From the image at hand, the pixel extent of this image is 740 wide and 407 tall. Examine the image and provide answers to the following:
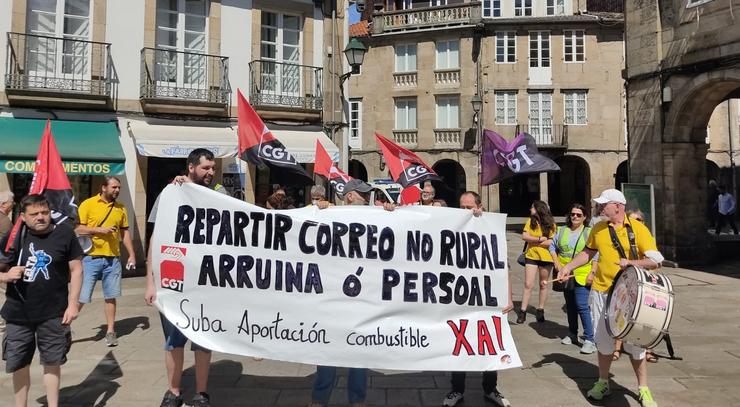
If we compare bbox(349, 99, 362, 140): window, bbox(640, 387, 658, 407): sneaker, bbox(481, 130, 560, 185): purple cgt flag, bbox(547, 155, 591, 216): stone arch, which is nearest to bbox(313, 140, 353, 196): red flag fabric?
bbox(481, 130, 560, 185): purple cgt flag

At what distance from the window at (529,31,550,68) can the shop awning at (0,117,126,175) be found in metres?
22.4

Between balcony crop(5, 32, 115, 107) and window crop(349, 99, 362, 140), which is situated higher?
window crop(349, 99, 362, 140)

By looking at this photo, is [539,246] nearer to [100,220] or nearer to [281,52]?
[100,220]

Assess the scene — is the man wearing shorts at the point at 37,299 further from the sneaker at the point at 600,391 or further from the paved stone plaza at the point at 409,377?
the sneaker at the point at 600,391

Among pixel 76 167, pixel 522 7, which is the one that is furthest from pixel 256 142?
pixel 522 7

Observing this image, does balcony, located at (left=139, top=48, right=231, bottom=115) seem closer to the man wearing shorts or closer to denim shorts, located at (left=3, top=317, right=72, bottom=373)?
the man wearing shorts

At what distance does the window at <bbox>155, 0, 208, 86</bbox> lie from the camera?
40.5 feet

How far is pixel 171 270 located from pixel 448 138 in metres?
24.8

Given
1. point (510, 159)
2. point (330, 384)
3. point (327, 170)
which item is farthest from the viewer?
point (327, 170)

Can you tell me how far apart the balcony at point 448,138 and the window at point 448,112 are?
31 centimetres

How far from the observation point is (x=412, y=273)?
413cm

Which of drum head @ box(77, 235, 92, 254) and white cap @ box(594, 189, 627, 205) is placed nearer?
white cap @ box(594, 189, 627, 205)

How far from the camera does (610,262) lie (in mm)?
4590

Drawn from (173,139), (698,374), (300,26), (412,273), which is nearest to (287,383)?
(412,273)
